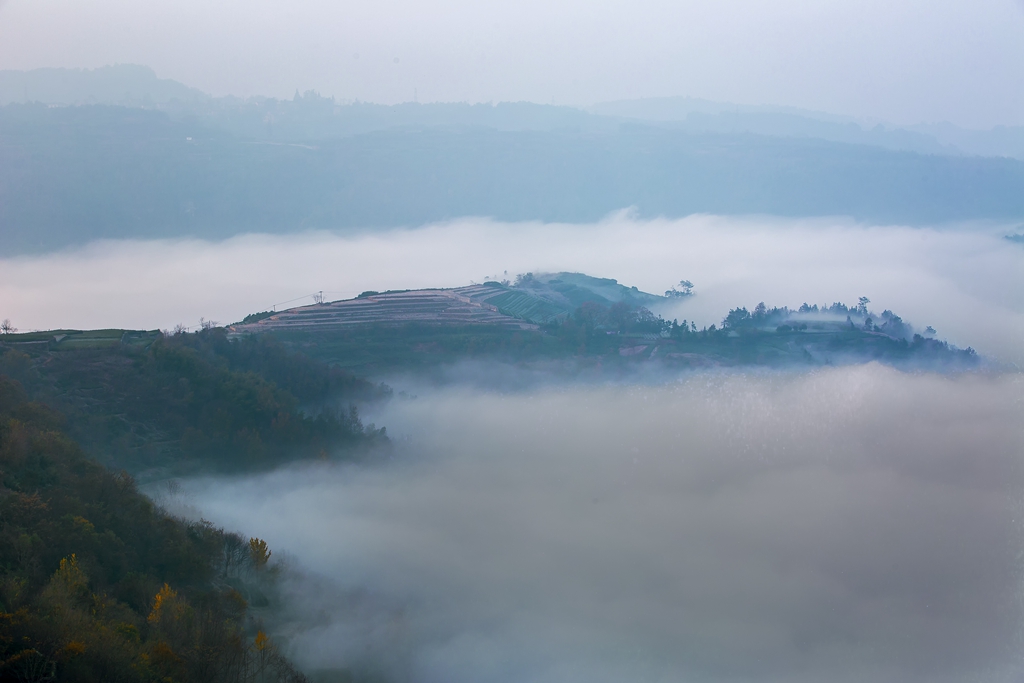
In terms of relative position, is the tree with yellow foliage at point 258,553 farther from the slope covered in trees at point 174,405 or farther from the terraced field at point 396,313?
the terraced field at point 396,313

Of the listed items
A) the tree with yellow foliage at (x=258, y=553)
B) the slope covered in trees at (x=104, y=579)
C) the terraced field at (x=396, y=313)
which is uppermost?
the terraced field at (x=396, y=313)

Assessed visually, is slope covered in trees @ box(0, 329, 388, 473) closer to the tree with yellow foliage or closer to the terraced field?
the tree with yellow foliage

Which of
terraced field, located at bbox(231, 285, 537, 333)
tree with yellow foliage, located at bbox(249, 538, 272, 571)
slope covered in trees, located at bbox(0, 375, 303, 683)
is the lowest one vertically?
tree with yellow foliage, located at bbox(249, 538, 272, 571)

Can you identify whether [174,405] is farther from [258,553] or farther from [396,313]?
[396,313]

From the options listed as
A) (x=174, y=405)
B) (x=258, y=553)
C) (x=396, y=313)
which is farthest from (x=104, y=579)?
(x=396, y=313)

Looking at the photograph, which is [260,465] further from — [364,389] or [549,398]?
[549,398]

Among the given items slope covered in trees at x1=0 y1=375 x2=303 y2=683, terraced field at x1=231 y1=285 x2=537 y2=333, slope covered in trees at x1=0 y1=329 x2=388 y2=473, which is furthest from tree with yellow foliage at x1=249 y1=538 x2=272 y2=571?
terraced field at x1=231 y1=285 x2=537 y2=333

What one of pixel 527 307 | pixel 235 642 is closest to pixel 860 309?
pixel 527 307

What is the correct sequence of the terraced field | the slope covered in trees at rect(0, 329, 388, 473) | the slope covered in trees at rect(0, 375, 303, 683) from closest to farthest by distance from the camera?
the slope covered in trees at rect(0, 375, 303, 683) < the slope covered in trees at rect(0, 329, 388, 473) < the terraced field

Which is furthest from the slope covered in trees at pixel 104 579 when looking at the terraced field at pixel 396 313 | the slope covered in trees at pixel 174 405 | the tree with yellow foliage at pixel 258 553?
the terraced field at pixel 396 313

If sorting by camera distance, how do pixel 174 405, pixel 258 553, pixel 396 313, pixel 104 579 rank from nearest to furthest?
pixel 104 579
pixel 258 553
pixel 174 405
pixel 396 313

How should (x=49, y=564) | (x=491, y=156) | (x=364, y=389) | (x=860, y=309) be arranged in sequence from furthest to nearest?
(x=491, y=156), (x=860, y=309), (x=364, y=389), (x=49, y=564)
